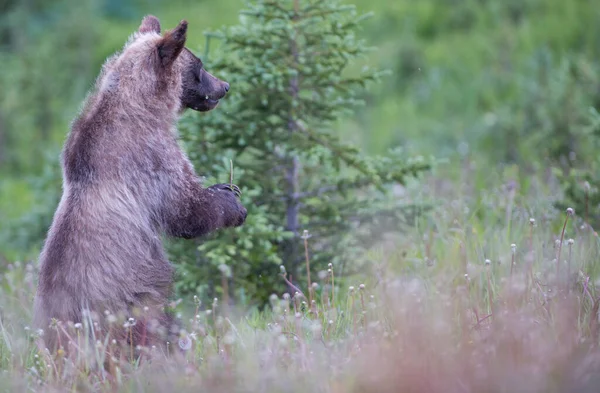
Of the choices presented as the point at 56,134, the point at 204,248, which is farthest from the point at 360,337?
the point at 56,134

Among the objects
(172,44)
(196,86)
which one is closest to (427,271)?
(196,86)

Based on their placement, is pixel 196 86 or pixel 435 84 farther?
pixel 435 84

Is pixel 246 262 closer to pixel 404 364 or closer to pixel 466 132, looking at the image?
pixel 404 364

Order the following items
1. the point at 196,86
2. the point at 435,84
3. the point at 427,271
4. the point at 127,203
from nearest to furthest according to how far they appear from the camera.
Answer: the point at 127,203, the point at 196,86, the point at 427,271, the point at 435,84

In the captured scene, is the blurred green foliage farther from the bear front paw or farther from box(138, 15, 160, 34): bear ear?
the bear front paw

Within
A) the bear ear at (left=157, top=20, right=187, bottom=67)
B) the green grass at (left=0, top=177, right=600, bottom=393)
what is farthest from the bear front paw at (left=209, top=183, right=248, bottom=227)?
the bear ear at (left=157, top=20, right=187, bottom=67)

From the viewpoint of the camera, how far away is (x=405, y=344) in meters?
3.18

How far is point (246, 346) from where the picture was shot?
3.67 m

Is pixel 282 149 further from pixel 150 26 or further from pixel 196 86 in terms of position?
pixel 150 26

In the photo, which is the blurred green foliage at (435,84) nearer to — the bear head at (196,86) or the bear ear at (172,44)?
the bear head at (196,86)

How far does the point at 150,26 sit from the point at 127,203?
5.05ft

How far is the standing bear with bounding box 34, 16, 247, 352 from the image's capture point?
13.1 feet

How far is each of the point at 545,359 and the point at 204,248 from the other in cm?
293

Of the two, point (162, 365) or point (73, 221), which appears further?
point (73, 221)
